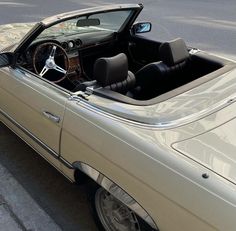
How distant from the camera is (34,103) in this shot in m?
3.01

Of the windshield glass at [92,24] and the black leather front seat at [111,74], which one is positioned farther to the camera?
the windshield glass at [92,24]

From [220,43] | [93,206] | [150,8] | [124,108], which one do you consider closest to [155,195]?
[124,108]

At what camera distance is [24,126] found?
3.31 meters

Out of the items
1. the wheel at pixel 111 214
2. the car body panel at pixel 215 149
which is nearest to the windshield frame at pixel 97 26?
the wheel at pixel 111 214

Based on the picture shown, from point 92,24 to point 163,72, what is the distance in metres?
1.02

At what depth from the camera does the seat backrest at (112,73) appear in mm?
2646

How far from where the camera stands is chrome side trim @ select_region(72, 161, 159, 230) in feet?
6.98

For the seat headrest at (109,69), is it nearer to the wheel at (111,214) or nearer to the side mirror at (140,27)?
the wheel at (111,214)

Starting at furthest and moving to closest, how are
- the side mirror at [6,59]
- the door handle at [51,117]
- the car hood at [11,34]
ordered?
the car hood at [11,34] < the side mirror at [6,59] < the door handle at [51,117]

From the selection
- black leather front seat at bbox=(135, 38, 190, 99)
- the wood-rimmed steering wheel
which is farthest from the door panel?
black leather front seat at bbox=(135, 38, 190, 99)

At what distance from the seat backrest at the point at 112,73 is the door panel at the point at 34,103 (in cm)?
28

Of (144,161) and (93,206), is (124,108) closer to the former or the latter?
(144,161)

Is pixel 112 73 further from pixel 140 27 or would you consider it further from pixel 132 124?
pixel 140 27

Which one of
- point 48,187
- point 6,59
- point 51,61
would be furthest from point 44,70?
point 48,187
